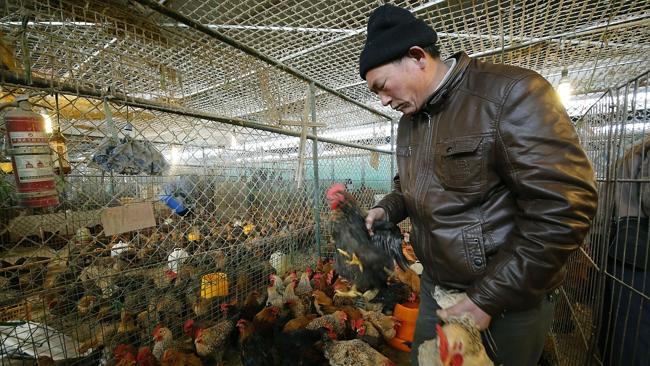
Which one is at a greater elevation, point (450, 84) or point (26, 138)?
point (450, 84)

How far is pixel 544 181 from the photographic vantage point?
86 cm

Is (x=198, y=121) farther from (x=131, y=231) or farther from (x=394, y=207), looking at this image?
(x=394, y=207)

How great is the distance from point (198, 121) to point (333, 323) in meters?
2.55

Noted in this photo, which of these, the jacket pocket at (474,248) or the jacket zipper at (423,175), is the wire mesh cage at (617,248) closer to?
the jacket pocket at (474,248)

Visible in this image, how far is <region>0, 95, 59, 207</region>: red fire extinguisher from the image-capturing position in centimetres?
123

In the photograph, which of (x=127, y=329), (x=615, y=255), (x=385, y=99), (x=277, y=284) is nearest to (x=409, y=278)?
(x=277, y=284)

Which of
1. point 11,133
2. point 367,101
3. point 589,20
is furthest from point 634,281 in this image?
point 367,101

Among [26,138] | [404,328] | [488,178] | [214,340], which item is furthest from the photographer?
[404,328]

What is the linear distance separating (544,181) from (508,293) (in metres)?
0.42

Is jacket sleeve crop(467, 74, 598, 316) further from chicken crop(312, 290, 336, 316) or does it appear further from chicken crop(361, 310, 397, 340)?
chicken crop(312, 290, 336, 316)

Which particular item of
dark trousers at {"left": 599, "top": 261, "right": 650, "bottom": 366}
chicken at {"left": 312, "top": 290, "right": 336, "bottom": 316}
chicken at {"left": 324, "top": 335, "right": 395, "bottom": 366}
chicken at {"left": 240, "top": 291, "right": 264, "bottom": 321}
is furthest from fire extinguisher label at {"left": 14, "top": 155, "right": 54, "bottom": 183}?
dark trousers at {"left": 599, "top": 261, "right": 650, "bottom": 366}

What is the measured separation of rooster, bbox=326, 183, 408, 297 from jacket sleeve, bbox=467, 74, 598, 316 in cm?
97

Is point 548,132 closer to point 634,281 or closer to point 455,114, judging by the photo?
point 455,114

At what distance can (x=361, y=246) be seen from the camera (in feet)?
6.22
